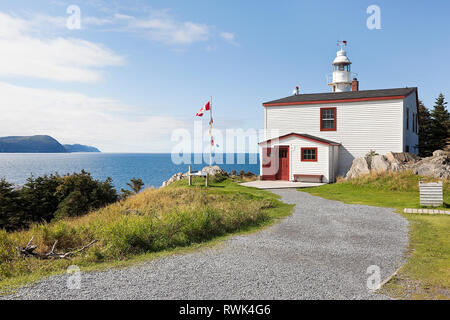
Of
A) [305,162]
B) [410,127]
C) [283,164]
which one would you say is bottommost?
[283,164]

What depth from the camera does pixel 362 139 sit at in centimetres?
2350

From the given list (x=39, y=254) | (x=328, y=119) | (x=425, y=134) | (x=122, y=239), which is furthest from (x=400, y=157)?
(x=39, y=254)

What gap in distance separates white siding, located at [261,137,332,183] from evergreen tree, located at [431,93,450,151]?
15145mm

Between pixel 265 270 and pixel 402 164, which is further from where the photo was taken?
pixel 402 164

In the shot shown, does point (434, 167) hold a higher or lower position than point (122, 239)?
higher

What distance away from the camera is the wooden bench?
22.9 meters

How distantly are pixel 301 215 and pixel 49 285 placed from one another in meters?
8.39

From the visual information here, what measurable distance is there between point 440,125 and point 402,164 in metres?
16.6

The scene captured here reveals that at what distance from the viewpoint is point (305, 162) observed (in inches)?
926

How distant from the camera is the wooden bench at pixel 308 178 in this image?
22.9 meters

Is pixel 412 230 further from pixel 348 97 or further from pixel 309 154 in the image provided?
pixel 348 97

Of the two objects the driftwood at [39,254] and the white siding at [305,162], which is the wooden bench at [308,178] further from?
the driftwood at [39,254]

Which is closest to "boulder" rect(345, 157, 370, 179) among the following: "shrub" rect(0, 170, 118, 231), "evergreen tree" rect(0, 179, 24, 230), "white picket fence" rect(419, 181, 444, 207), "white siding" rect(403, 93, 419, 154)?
"white siding" rect(403, 93, 419, 154)
